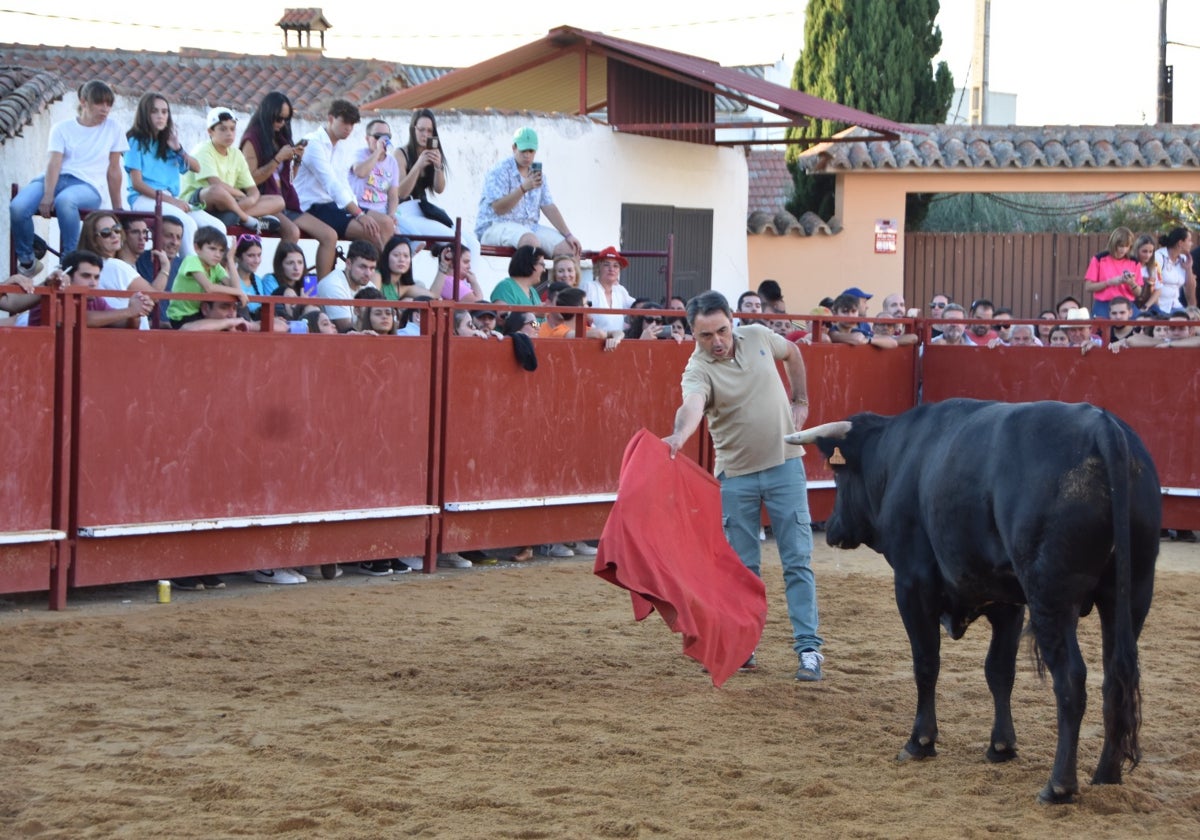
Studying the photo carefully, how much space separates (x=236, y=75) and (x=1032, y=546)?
872 inches

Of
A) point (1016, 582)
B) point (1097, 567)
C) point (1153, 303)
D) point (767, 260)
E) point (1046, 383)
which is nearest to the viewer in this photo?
point (1097, 567)

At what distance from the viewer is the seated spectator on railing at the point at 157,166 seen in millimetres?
9727

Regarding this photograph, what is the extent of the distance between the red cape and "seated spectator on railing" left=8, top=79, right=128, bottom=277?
4369mm

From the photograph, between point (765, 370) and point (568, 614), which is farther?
point (568, 614)

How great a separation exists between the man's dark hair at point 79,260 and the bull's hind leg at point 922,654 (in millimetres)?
4843

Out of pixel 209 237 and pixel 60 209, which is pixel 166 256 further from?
pixel 60 209

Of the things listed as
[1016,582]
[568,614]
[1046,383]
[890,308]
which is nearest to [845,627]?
[568,614]

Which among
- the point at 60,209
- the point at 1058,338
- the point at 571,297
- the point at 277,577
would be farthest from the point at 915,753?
the point at 1058,338

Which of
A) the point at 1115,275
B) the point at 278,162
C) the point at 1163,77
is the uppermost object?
the point at 1163,77

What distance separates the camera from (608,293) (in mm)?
12297

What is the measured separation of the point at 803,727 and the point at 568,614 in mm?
2769

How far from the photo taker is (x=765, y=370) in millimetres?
7301

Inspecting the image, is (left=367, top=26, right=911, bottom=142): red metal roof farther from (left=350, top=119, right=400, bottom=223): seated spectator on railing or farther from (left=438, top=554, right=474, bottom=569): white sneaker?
(left=438, top=554, right=474, bottom=569): white sneaker

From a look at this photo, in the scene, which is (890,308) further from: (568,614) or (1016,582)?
(1016,582)
